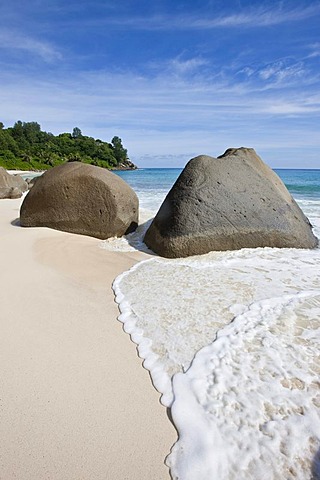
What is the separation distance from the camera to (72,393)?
192 cm

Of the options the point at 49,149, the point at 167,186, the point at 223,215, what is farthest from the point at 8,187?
the point at 49,149

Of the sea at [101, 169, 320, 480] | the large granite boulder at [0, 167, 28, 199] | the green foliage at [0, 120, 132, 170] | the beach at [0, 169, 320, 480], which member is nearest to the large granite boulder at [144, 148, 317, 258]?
the sea at [101, 169, 320, 480]

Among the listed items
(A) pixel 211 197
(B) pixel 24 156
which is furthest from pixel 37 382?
(B) pixel 24 156

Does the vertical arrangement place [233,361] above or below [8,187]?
above

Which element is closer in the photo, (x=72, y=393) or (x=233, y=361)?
(x=72, y=393)

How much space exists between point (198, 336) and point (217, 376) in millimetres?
508

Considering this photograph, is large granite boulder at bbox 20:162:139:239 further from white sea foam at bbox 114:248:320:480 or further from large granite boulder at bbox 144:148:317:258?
white sea foam at bbox 114:248:320:480

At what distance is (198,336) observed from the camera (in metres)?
2.56

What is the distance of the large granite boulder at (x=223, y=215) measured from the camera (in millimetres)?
5016

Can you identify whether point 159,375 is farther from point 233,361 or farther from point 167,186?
point 167,186

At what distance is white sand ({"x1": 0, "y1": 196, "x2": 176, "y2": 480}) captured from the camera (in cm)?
151

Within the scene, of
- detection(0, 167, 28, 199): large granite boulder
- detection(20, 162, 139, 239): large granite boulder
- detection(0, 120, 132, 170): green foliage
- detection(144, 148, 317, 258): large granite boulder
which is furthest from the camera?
detection(0, 120, 132, 170): green foliage

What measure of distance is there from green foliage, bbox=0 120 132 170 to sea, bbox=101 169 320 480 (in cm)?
5272

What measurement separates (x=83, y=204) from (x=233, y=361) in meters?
4.66
